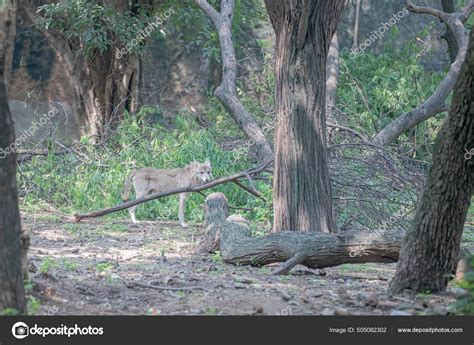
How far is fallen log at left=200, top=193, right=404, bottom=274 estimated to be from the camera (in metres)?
9.94

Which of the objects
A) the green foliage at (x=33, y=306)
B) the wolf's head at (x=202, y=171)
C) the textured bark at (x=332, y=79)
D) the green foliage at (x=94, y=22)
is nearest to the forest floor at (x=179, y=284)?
the green foliage at (x=33, y=306)

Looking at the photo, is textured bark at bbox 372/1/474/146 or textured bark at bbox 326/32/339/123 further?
textured bark at bbox 326/32/339/123

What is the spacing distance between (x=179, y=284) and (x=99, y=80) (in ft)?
34.9

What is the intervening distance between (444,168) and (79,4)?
10850 millimetres

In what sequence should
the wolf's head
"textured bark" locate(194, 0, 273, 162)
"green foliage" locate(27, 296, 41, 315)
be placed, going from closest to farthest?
1. "green foliage" locate(27, 296, 41, 315)
2. "textured bark" locate(194, 0, 273, 162)
3. the wolf's head

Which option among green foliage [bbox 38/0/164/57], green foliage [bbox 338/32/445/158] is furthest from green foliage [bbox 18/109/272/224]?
green foliage [bbox 338/32/445/158]

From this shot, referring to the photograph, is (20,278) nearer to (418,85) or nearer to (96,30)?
(96,30)

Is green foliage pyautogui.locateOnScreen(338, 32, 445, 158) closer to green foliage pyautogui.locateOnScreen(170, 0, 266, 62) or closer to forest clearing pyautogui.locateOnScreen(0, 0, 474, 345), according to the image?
forest clearing pyautogui.locateOnScreen(0, 0, 474, 345)

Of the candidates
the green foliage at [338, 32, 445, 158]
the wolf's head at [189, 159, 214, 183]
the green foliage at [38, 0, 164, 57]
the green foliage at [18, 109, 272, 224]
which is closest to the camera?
the wolf's head at [189, 159, 214, 183]

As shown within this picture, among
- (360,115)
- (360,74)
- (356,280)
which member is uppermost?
(360,74)

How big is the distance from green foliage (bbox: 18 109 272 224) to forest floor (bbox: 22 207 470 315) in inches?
101

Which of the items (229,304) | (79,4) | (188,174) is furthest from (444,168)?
(79,4)

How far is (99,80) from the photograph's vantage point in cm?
1877

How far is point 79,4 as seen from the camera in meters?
16.7
